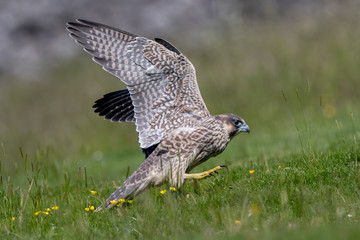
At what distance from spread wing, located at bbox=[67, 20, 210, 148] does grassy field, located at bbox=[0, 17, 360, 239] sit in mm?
776

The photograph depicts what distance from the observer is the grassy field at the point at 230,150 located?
15.4ft

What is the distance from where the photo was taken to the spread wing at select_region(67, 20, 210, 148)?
6.66 m

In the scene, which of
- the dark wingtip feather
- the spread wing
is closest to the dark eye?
the spread wing

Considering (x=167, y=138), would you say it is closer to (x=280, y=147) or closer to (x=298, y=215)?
(x=298, y=215)

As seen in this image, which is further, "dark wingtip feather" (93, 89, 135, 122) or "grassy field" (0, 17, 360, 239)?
"dark wingtip feather" (93, 89, 135, 122)

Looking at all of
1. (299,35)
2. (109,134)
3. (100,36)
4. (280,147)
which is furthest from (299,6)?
(100,36)

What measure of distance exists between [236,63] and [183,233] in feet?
31.8

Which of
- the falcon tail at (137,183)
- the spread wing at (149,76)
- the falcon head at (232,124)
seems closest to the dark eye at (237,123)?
the falcon head at (232,124)

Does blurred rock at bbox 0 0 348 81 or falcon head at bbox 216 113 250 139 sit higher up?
blurred rock at bbox 0 0 348 81

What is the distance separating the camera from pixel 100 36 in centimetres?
675

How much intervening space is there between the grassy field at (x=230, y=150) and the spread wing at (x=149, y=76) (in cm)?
78

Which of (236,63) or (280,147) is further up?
(236,63)

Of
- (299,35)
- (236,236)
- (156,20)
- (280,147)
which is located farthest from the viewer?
(156,20)

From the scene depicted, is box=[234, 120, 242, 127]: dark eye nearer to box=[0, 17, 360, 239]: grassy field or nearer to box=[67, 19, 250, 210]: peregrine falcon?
box=[67, 19, 250, 210]: peregrine falcon
